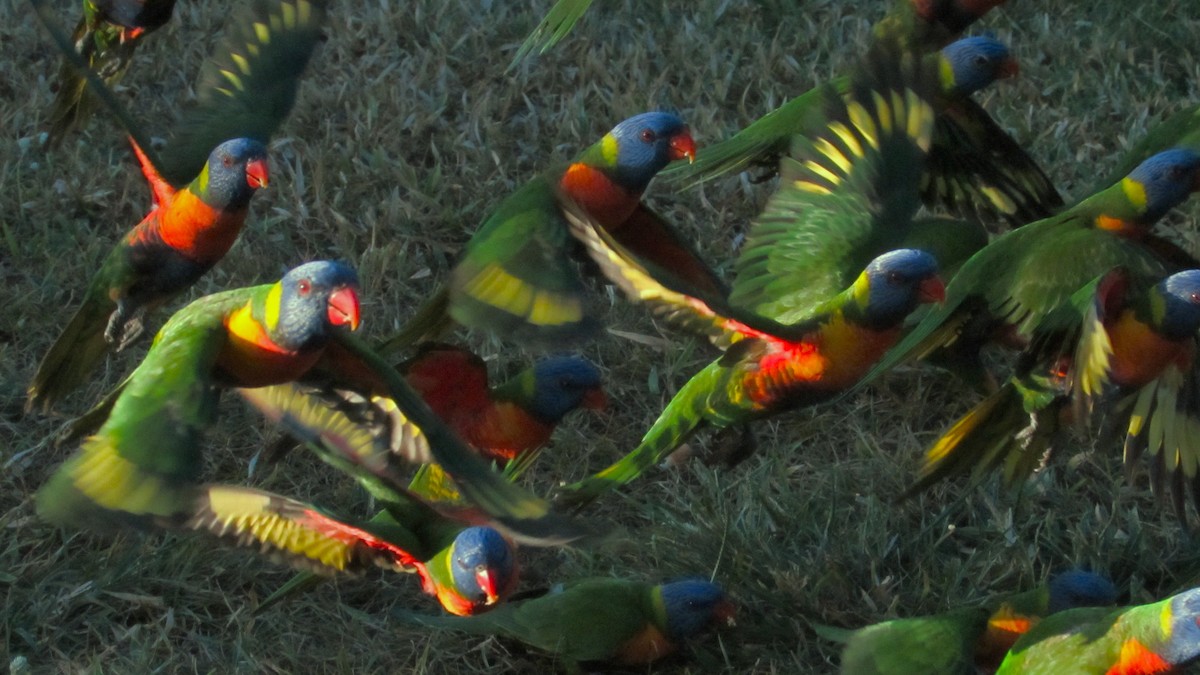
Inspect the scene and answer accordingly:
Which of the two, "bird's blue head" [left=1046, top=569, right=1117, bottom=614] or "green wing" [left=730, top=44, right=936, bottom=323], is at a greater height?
"green wing" [left=730, top=44, right=936, bottom=323]

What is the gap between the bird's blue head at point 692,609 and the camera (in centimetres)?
301

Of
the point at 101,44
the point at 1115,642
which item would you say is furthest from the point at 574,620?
the point at 101,44

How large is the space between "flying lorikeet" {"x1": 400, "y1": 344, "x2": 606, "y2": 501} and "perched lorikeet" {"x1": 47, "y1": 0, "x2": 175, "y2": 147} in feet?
4.23

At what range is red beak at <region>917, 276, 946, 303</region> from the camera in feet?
9.83

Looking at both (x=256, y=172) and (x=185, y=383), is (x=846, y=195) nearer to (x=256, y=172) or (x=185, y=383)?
(x=256, y=172)

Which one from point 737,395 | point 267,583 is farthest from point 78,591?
point 737,395

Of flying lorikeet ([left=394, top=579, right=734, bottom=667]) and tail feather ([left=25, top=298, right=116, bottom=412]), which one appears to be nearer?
flying lorikeet ([left=394, top=579, right=734, bottom=667])

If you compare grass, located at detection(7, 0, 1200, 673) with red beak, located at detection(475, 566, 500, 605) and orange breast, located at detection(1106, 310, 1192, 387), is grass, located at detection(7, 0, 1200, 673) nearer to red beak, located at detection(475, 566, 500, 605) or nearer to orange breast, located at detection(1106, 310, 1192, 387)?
red beak, located at detection(475, 566, 500, 605)

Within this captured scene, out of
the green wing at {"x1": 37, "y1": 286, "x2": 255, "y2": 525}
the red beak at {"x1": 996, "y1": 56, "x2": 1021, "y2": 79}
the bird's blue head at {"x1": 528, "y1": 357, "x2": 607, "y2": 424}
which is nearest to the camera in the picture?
the green wing at {"x1": 37, "y1": 286, "x2": 255, "y2": 525}

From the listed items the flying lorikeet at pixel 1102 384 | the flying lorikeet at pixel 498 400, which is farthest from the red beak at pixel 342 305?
the flying lorikeet at pixel 1102 384

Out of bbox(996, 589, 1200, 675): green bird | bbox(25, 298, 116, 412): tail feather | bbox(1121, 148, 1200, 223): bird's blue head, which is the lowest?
bbox(25, 298, 116, 412): tail feather

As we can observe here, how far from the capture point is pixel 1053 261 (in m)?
3.13

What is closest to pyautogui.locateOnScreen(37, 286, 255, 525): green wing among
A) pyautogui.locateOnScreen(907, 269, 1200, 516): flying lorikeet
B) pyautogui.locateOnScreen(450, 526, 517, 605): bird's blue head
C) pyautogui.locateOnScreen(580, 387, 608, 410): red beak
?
pyautogui.locateOnScreen(450, 526, 517, 605): bird's blue head

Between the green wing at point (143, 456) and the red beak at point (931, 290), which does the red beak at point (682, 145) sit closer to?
the red beak at point (931, 290)
